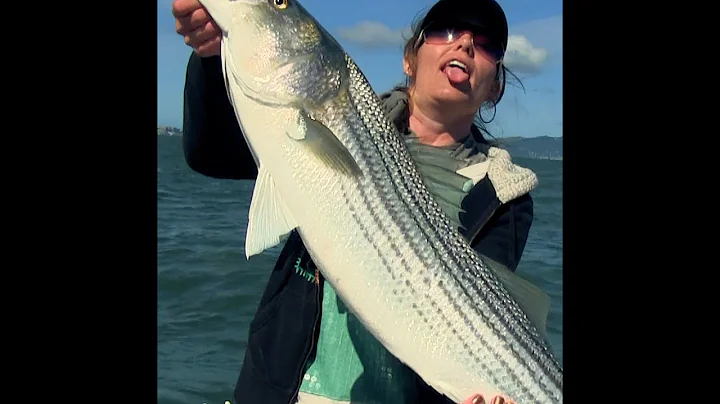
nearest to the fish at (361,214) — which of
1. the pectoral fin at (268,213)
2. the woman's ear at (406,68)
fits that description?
the pectoral fin at (268,213)

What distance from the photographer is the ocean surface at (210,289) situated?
224 inches

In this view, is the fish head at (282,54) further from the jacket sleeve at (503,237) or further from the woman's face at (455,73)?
the jacket sleeve at (503,237)

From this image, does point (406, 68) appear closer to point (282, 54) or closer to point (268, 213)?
point (282, 54)

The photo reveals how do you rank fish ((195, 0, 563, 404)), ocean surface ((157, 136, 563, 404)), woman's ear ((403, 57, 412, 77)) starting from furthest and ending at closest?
ocean surface ((157, 136, 563, 404)), woman's ear ((403, 57, 412, 77)), fish ((195, 0, 563, 404))

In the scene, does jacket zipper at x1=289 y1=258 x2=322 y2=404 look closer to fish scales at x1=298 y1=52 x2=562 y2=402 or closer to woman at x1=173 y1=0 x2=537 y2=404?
woman at x1=173 y1=0 x2=537 y2=404

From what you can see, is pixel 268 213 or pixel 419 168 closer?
pixel 268 213

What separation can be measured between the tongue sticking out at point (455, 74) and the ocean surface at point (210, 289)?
1.14 meters

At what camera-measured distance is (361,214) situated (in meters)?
2.22

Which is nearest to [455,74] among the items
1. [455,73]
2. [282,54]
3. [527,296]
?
[455,73]

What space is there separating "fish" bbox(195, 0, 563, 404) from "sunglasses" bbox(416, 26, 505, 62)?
0.55 meters

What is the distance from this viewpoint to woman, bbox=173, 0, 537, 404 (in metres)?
2.43

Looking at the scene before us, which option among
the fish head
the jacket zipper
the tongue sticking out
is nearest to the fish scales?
the fish head
